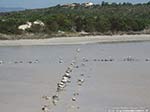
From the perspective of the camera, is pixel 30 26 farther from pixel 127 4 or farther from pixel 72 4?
pixel 72 4

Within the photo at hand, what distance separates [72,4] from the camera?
93.2 m

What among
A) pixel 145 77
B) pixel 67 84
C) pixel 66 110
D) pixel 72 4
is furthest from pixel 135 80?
pixel 72 4

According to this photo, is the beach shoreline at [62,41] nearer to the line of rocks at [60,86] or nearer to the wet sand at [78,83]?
the wet sand at [78,83]

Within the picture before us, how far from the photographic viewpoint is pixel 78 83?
49.5 ft

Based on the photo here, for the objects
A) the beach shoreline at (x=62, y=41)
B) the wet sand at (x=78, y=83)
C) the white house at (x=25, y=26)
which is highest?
the wet sand at (x=78, y=83)

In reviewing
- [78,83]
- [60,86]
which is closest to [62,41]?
[78,83]

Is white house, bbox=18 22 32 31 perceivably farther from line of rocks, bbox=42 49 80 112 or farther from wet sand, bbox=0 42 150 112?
line of rocks, bbox=42 49 80 112

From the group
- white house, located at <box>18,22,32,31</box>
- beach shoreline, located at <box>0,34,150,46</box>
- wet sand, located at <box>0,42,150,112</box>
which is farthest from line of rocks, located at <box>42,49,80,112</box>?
white house, located at <box>18,22,32,31</box>

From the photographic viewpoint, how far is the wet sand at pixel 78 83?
1195cm

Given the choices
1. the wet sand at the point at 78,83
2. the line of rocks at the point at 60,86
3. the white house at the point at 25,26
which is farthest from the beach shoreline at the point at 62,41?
the line of rocks at the point at 60,86

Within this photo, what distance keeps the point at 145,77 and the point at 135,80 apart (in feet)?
2.80

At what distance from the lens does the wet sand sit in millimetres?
11945

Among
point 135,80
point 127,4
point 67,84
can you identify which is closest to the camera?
point 67,84

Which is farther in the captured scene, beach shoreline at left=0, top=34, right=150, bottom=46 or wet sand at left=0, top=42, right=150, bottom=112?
beach shoreline at left=0, top=34, right=150, bottom=46
